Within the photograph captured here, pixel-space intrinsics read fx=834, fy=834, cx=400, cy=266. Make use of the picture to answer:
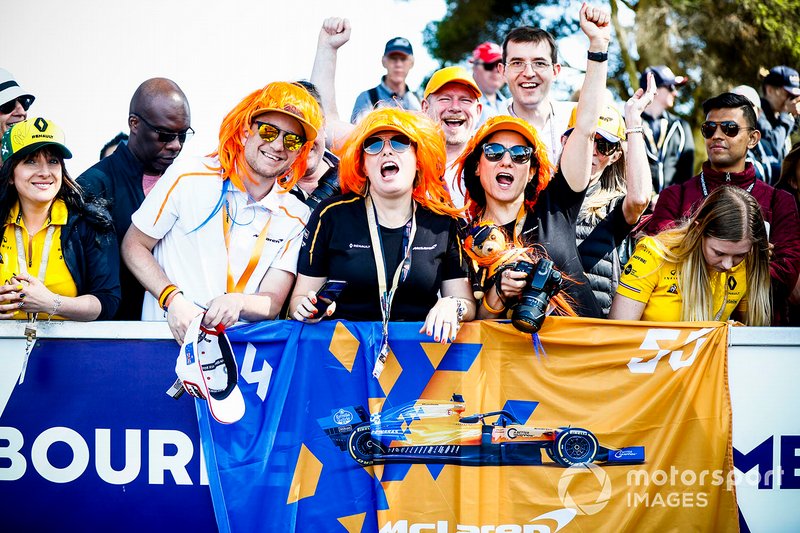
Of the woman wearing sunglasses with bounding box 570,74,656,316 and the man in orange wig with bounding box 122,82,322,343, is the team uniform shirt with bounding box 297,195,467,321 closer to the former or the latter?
the man in orange wig with bounding box 122,82,322,343

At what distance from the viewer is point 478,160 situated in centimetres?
470

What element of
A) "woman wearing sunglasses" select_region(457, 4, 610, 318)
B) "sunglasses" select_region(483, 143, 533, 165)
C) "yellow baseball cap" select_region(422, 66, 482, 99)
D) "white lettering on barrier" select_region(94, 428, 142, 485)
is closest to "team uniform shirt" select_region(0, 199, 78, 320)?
"white lettering on barrier" select_region(94, 428, 142, 485)

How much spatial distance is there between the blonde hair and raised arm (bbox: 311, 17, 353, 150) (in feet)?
8.18

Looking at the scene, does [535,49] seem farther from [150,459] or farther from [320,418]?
[150,459]

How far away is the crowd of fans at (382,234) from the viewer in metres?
4.34

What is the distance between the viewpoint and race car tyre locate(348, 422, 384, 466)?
4246 millimetres

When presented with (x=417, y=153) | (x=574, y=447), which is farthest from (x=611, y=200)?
(x=574, y=447)

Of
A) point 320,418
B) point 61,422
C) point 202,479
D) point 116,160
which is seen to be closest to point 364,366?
point 320,418

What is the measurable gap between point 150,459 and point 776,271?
3682 mm

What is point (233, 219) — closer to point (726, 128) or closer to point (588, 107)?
point (588, 107)

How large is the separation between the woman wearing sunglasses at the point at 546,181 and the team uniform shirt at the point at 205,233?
1114 mm

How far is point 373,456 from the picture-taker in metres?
4.25

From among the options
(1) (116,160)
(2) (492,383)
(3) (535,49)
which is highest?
(3) (535,49)

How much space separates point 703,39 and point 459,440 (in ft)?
53.8
